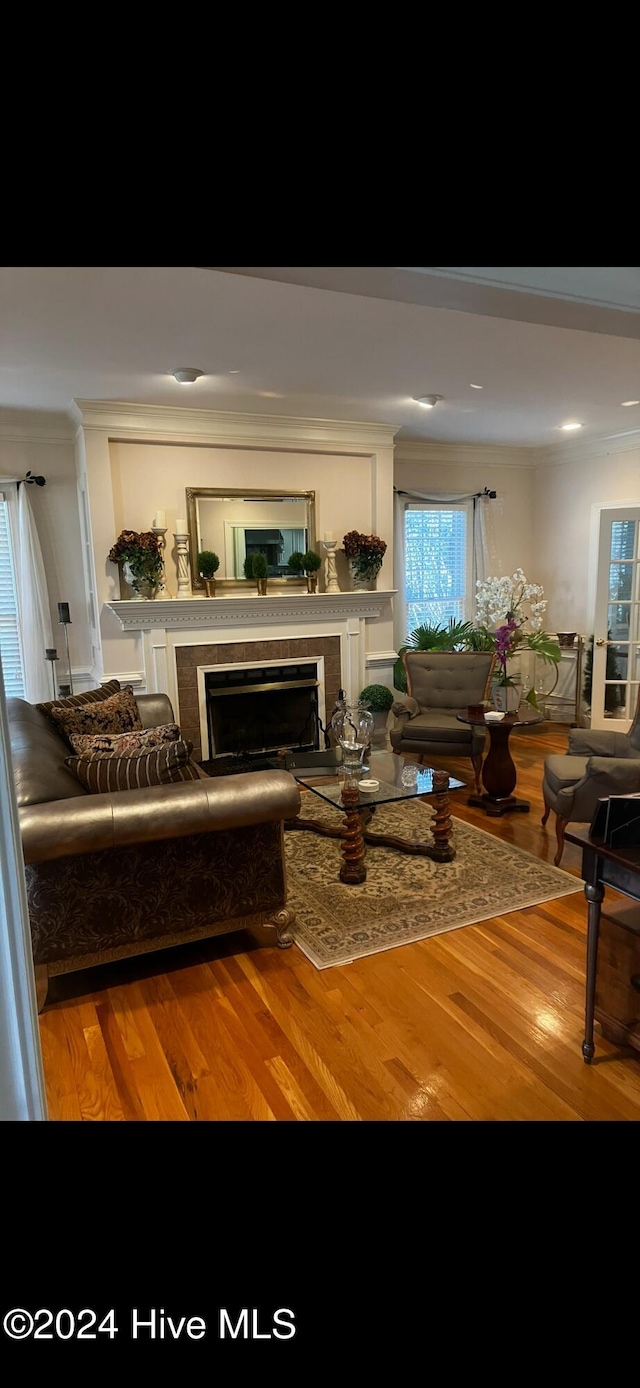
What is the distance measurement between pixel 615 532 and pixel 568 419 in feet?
3.33

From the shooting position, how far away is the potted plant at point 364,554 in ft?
17.5

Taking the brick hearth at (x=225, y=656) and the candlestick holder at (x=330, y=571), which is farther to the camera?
the candlestick holder at (x=330, y=571)

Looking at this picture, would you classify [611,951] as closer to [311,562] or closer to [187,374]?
[187,374]

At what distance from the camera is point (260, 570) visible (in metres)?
5.09

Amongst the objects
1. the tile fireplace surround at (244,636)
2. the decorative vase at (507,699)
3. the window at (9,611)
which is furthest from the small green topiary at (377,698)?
the window at (9,611)

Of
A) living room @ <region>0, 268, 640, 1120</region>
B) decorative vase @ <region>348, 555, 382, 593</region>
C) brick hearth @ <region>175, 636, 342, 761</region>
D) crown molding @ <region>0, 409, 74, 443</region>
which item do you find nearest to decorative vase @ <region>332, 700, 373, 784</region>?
living room @ <region>0, 268, 640, 1120</region>

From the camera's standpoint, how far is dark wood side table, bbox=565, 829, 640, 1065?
1833 mm

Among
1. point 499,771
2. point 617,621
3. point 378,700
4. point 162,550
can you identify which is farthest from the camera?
point 617,621

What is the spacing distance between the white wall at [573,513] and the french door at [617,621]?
0.36 meters

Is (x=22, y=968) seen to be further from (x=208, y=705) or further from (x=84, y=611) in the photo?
(x=84, y=611)

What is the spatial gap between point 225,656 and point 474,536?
9.28ft

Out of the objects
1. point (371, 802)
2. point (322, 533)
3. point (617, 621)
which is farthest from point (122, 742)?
point (617, 621)

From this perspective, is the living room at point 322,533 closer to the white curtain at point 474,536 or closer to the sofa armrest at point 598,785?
the white curtain at point 474,536
